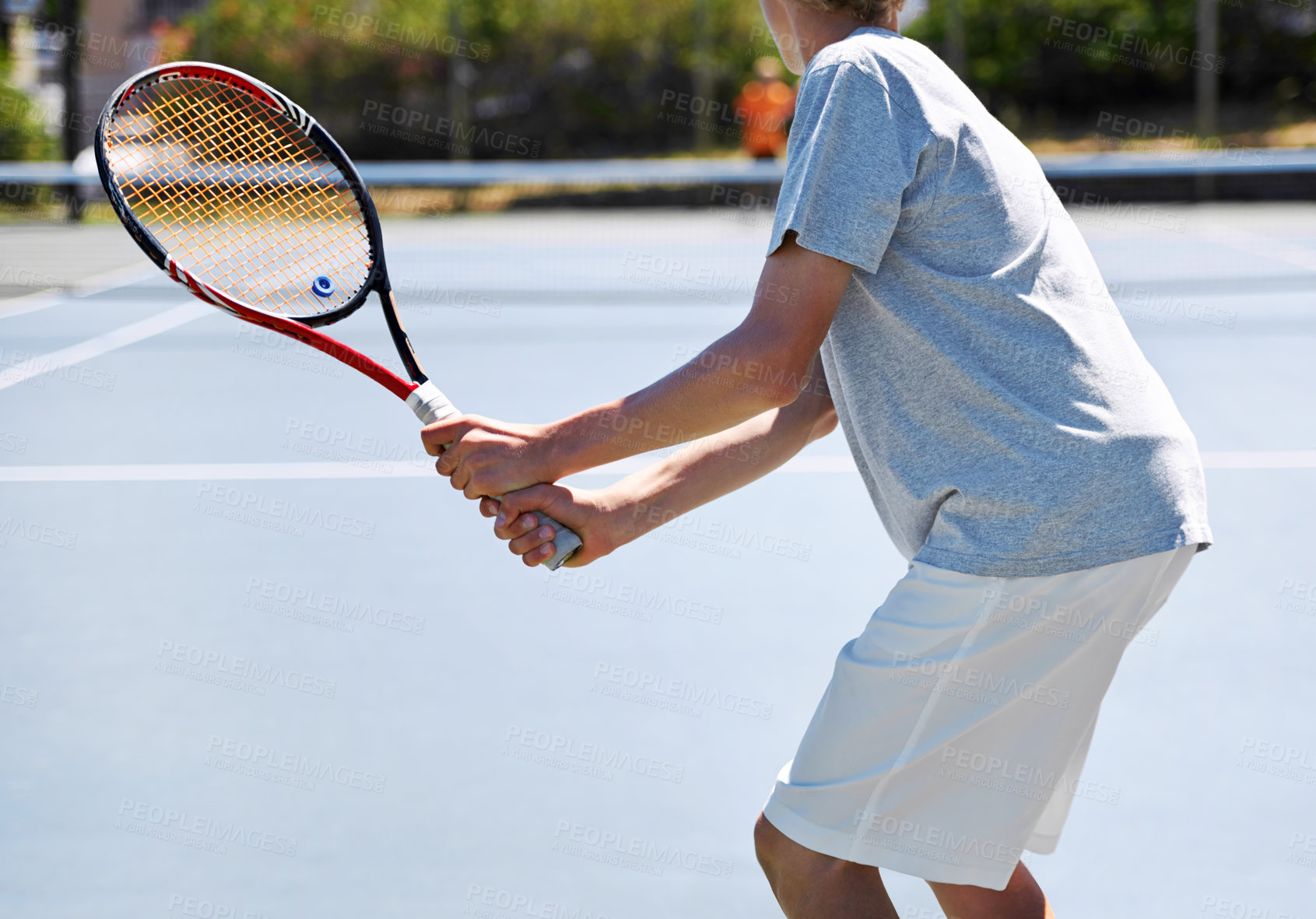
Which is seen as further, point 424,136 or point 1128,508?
point 424,136

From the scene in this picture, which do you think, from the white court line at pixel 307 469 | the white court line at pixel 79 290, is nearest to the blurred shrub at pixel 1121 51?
the white court line at pixel 79 290

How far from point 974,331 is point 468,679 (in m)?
2.01

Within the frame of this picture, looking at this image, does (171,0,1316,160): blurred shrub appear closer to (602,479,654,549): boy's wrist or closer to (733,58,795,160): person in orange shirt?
(733,58,795,160): person in orange shirt

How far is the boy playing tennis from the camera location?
149 cm

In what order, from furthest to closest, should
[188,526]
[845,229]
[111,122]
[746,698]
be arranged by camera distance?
[188,526]
[746,698]
[111,122]
[845,229]

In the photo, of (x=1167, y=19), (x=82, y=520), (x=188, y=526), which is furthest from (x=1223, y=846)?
(x=1167, y=19)

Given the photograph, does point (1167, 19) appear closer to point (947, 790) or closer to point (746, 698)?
point (746, 698)

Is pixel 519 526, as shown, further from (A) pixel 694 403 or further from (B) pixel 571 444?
(A) pixel 694 403

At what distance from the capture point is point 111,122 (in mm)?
2420

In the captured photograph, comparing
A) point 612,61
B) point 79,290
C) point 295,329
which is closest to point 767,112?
point 612,61

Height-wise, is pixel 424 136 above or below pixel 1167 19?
below

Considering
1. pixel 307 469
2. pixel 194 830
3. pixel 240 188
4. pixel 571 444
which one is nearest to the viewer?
pixel 571 444

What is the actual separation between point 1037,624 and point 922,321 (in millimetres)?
357

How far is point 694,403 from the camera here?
1.64m
